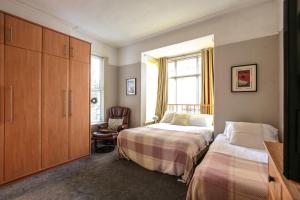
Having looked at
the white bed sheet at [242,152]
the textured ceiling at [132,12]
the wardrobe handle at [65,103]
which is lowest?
the white bed sheet at [242,152]

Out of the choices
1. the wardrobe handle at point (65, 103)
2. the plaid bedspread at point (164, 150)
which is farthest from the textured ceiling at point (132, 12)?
the plaid bedspread at point (164, 150)

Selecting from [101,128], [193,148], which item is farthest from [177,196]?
[101,128]

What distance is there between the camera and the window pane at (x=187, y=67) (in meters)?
4.52

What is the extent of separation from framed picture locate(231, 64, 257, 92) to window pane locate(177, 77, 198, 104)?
1560mm

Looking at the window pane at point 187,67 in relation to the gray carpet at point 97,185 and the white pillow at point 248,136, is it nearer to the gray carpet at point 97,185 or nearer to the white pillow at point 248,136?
the white pillow at point 248,136

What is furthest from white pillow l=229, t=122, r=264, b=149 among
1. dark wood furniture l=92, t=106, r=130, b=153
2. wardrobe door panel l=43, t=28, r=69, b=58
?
wardrobe door panel l=43, t=28, r=69, b=58

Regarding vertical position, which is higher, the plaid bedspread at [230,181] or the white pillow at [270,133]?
the white pillow at [270,133]

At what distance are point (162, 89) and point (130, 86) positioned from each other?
1.04m

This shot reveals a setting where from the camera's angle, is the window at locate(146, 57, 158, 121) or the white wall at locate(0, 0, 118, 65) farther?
the window at locate(146, 57, 158, 121)

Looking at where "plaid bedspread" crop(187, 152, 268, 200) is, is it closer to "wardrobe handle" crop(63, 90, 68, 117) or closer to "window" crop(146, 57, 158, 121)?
"wardrobe handle" crop(63, 90, 68, 117)

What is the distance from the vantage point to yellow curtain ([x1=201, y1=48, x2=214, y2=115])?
13.0 ft

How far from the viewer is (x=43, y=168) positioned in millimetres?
2520

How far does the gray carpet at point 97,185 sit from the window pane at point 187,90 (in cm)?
260

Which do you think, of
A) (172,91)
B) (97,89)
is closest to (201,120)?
(172,91)
